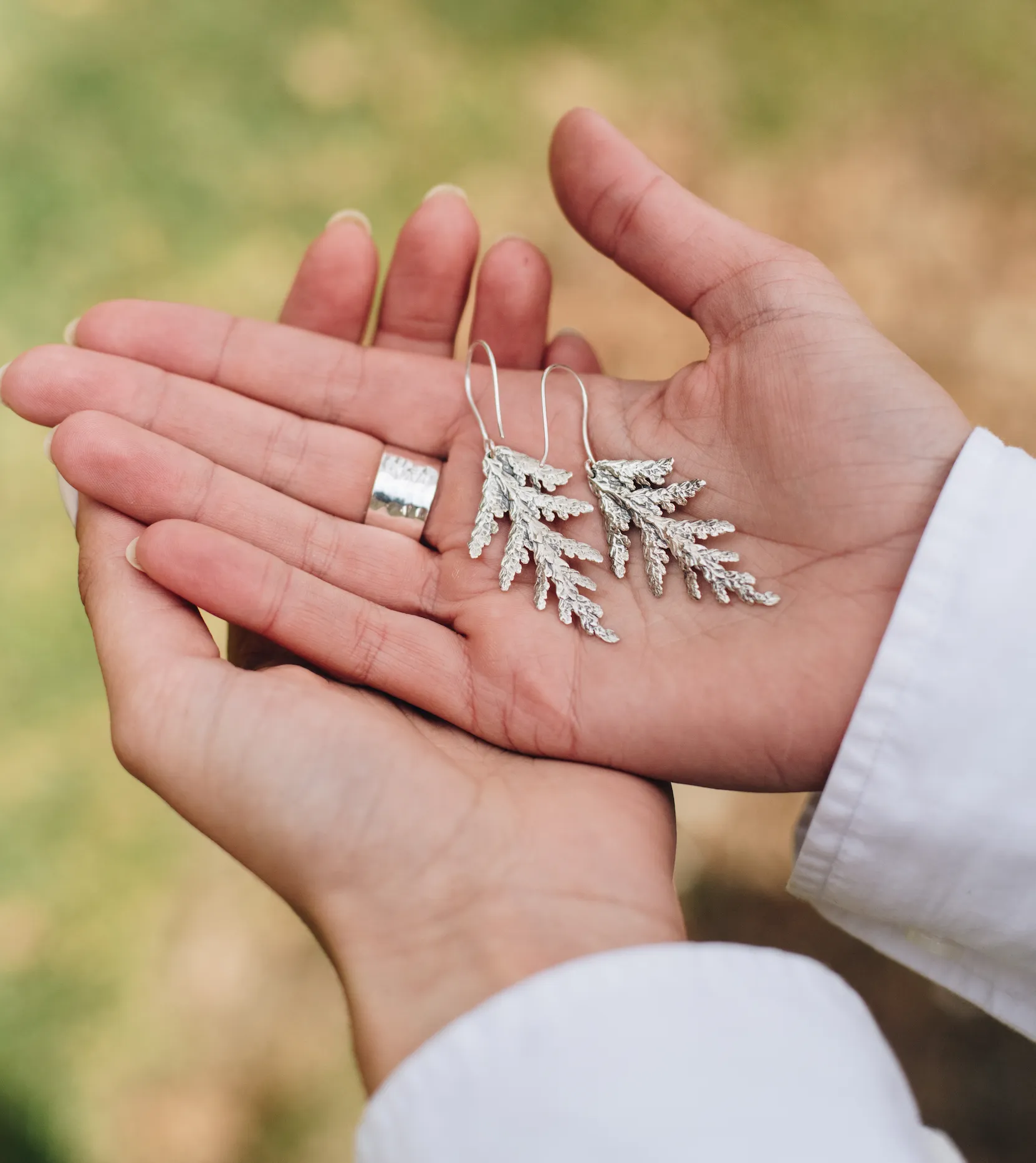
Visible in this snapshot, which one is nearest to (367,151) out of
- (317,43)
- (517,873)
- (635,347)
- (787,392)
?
(317,43)

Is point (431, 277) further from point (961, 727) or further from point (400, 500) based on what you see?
point (961, 727)

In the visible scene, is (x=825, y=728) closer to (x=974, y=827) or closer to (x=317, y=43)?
(x=974, y=827)

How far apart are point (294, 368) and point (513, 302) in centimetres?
50

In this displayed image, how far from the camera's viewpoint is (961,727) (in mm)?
1501

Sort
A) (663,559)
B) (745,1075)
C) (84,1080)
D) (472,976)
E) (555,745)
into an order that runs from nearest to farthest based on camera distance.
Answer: (745,1075) → (472,976) → (555,745) → (663,559) → (84,1080)

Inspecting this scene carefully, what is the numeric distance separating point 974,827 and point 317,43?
3.12 meters

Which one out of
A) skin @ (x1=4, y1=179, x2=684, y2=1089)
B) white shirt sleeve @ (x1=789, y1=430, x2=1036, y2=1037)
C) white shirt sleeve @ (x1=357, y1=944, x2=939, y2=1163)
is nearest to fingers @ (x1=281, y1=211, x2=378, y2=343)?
skin @ (x1=4, y1=179, x2=684, y2=1089)

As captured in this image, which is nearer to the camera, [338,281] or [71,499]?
[71,499]

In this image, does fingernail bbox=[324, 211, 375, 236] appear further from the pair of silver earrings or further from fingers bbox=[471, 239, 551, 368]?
the pair of silver earrings

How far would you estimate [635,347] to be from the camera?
9.77 ft

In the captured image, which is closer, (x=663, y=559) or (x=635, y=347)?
(x=663, y=559)

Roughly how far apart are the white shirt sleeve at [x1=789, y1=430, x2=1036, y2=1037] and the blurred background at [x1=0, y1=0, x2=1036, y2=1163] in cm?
100

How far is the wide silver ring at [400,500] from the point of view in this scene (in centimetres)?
193

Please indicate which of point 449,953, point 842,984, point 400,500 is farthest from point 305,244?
point 842,984
